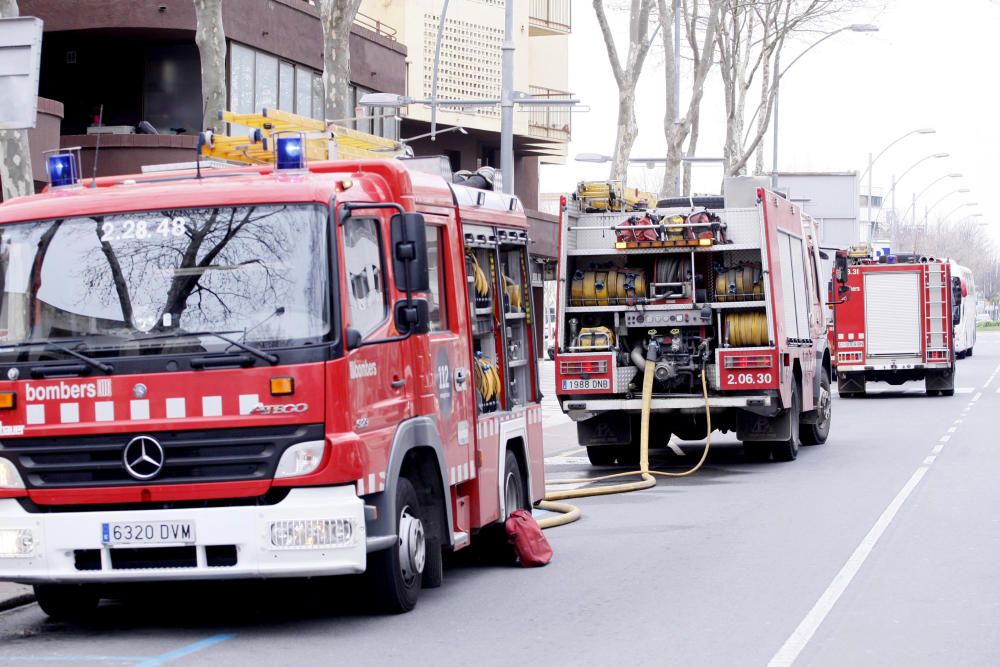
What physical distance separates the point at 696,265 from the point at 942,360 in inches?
699

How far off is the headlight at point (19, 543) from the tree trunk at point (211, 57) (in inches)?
382

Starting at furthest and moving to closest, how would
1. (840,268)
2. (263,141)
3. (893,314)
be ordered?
(893,314) → (840,268) → (263,141)

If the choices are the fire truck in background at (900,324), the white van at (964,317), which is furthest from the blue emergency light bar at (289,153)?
the white van at (964,317)

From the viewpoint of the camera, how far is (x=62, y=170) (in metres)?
9.38

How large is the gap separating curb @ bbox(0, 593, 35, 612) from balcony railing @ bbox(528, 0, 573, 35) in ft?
152

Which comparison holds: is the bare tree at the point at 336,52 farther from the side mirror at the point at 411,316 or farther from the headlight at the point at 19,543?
the headlight at the point at 19,543

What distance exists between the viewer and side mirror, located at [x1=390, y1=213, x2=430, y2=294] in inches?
341

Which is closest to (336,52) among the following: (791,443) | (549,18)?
(791,443)

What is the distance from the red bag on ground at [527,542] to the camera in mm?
11156

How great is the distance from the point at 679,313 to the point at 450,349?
8121 mm

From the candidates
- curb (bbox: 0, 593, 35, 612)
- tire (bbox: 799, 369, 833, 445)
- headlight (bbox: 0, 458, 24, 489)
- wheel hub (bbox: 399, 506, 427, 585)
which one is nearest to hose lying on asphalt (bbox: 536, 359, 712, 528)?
tire (bbox: 799, 369, 833, 445)

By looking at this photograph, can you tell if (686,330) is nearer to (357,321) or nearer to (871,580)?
(871,580)

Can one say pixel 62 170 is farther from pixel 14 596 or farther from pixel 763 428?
pixel 763 428

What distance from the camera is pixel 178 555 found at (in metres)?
8.33
